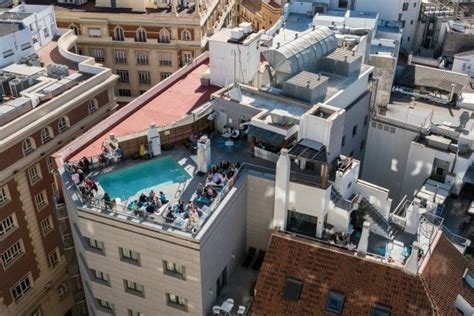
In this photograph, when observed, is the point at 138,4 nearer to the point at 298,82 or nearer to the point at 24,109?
the point at 24,109

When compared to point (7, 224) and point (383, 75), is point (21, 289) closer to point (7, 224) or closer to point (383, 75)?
point (7, 224)

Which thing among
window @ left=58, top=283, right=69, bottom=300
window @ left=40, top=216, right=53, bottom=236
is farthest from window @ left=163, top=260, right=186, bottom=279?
window @ left=58, top=283, right=69, bottom=300

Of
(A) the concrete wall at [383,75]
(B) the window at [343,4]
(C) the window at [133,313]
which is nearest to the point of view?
(C) the window at [133,313]

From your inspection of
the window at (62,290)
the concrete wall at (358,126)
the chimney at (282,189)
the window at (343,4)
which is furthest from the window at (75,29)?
the chimney at (282,189)

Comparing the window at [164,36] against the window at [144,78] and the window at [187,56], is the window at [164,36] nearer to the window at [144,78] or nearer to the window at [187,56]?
the window at [187,56]

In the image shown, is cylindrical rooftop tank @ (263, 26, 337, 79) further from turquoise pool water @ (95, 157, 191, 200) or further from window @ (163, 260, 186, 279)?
window @ (163, 260, 186, 279)

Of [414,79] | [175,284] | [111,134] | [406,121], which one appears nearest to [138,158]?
[111,134]

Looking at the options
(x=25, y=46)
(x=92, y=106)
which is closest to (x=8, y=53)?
(x=25, y=46)
